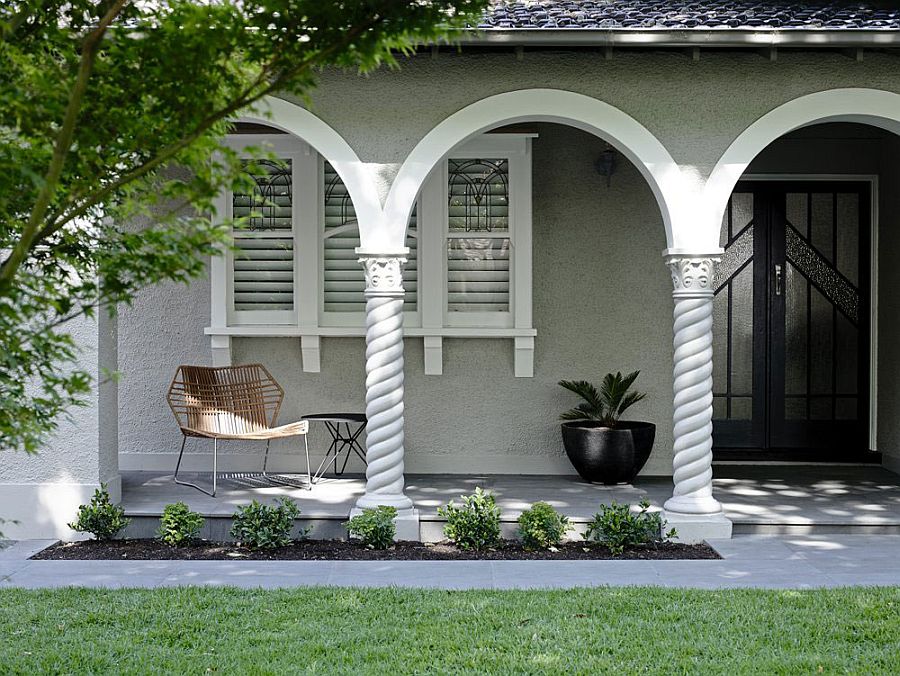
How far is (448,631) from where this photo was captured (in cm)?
486

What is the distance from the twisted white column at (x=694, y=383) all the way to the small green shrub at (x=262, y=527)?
8.95ft

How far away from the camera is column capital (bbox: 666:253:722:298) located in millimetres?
7199

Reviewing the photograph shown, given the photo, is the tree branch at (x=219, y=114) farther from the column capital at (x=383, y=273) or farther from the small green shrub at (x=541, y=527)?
the small green shrub at (x=541, y=527)

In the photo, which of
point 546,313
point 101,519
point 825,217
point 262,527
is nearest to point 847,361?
point 825,217

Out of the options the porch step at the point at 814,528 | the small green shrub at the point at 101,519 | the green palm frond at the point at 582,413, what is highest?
the green palm frond at the point at 582,413

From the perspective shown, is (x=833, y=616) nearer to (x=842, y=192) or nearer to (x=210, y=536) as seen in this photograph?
(x=210, y=536)

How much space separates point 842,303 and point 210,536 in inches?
247

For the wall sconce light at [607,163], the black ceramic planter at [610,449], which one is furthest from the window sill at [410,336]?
the wall sconce light at [607,163]

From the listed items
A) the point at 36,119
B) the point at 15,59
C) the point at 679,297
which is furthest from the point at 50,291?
the point at 679,297

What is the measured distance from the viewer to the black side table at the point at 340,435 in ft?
28.1

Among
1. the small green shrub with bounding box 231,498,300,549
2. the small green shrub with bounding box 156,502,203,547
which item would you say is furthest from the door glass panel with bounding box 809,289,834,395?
the small green shrub with bounding box 156,502,203,547

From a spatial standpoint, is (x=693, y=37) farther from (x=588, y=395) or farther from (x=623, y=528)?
(x=623, y=528)

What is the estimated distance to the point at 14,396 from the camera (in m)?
3.13

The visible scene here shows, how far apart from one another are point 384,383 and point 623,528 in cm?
195
